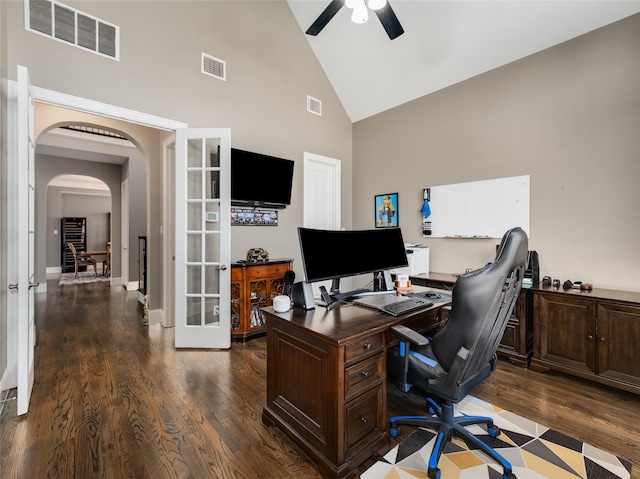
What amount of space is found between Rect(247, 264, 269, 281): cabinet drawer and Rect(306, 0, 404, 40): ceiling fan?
258 cm

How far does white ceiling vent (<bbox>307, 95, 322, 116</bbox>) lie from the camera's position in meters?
4.61

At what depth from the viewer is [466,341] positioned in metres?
1.48

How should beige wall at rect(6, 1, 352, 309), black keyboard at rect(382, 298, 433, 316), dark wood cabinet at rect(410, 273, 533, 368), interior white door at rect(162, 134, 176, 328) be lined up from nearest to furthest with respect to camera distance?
1. black keyboard at rect(382, 298, 433, 316)
2. beige wall at rect(6, 1, 352, 309)
3. dark wood cabinet at rect(410, 273, 533, 368)
4. interior white door at rect(162, 134, 176, 328)

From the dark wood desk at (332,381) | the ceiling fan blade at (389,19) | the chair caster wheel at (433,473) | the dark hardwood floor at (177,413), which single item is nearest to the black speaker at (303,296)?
the dark wood desk at (332,381)

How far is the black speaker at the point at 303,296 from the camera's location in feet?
6.39

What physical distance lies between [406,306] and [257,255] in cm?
239

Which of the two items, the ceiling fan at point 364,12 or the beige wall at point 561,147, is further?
the beige wall at point 561,147

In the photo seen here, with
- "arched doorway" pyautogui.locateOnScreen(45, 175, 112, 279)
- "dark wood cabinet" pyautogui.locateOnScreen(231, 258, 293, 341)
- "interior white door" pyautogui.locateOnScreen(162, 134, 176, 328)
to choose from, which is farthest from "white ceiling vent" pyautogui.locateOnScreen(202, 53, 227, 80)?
"arched doorway" pyautogui.locateOnScreen(45, 175, 112, 279)

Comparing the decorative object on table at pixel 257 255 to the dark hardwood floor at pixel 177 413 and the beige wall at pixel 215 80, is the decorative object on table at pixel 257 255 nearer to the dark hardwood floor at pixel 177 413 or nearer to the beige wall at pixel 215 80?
the beige wall at pixel 215 80

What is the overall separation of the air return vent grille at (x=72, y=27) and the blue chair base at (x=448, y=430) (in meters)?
3.97

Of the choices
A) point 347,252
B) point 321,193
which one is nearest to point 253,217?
point 321,193

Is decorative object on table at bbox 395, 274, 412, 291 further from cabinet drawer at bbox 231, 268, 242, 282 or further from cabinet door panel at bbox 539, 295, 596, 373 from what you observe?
cabinet drawer at bbox 231, 268, 242, 282

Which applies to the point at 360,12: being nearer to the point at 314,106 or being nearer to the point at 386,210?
the point at 314,106

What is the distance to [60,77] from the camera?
101 inches
